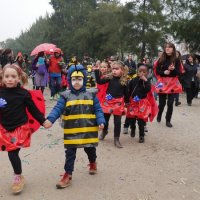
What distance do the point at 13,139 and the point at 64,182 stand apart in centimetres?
81

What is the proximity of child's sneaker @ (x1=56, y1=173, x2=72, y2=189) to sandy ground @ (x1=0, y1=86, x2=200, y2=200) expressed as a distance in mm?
60

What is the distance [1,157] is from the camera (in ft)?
19.6

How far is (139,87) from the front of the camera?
7.11 meters

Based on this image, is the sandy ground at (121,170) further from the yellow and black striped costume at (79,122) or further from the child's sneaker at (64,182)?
the yellow and black striped costume at (79,122)

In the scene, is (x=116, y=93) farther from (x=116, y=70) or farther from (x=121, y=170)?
(x=121, y=170)

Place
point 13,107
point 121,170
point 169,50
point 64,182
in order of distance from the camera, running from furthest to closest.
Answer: point 169,50 < point 121,170 < point 64,182 < point 13,107

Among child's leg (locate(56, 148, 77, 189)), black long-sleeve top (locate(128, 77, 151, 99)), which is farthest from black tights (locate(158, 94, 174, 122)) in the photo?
child's leg (locate(56, 148, 77, 189))

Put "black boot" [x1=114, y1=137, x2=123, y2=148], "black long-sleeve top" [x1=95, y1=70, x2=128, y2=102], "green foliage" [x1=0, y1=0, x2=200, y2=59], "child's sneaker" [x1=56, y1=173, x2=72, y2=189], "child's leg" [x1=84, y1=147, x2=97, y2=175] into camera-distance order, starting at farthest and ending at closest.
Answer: "green foliage" [x1=0, y1=0, x2=200, y2=59] < "black long-sleeve top" [x1=95, y1=70, x2=128, y2=102] < "black boot" [x1=114, y1=137, x2=123, y2=148] < "child's leg" [x1=84, y1=147, x2=97, y2=175] < "child's sneaker" [x1=56, y1=173, x2=72, y2=189]

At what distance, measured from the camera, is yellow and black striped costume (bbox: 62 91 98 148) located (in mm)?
4762

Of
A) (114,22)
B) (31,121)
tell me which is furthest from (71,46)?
(31,121)

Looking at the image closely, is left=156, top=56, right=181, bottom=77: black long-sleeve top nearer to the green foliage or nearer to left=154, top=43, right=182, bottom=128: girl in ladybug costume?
left=154, top=43, right=182, bottom=128: girl in ladybug costume

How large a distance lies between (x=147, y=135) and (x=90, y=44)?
43985mm

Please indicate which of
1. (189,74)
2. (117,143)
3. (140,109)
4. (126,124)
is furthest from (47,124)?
(189,74)

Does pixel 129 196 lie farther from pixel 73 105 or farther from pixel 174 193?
pixel 73 105
